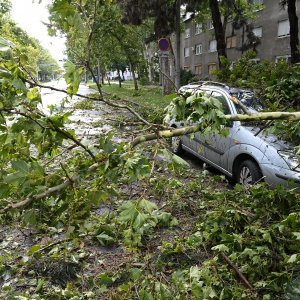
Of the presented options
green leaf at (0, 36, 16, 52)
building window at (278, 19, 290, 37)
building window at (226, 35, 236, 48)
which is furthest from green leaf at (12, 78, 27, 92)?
building window at (226, 35, 236, 48)

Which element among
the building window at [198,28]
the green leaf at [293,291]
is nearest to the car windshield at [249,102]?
the green leaf at [293,291]

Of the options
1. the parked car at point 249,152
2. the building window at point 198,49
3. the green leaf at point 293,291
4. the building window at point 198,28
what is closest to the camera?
the green leaf at point 293,291

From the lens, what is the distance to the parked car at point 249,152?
15.6 feet

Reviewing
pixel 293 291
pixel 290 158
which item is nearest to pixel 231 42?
pixel 290 158

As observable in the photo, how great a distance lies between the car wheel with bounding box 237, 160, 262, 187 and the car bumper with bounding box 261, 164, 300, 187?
0.18m

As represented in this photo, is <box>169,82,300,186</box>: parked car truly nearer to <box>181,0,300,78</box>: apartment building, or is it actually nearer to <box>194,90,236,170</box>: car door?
<box>194,90,236,170</box>: car door

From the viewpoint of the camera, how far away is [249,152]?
5.36 metres

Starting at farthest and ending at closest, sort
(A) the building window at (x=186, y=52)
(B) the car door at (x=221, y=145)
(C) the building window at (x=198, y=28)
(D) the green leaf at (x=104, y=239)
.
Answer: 1. (A) the building window at (x=186, y=52)
2. (C) the building window at (x=198, y=28)
3. (B) the car door at (x=221, y=145)
4. (D) the green leaf at (x=104, y=239)

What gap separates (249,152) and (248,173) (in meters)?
0.37

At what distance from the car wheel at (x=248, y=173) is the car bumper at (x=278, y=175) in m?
0.18

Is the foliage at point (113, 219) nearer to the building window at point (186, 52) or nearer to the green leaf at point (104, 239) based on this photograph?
the green leaf at point (104, 239)

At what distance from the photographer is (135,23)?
17250mm

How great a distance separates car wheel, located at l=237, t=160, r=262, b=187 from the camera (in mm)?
5227

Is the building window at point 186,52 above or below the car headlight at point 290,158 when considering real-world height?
above
